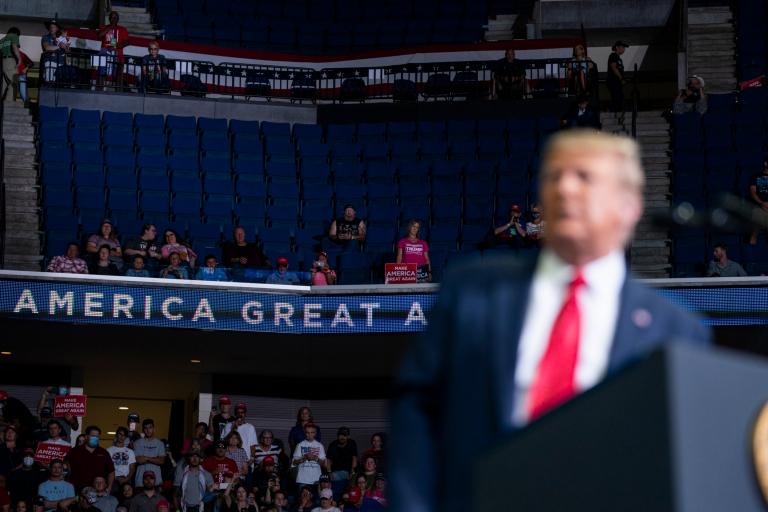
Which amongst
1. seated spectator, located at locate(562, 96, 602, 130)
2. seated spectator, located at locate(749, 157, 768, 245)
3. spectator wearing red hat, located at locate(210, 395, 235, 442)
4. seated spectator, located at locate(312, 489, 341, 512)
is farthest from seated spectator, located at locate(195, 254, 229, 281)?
seated spectator, located at locate(749, 157, 768, 245)

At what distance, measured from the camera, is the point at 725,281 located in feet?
48.3

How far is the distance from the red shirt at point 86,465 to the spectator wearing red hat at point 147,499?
0.59 meters

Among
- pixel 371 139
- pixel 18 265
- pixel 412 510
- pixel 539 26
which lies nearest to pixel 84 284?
pixel 18 265

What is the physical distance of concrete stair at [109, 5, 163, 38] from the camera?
78.6 ft

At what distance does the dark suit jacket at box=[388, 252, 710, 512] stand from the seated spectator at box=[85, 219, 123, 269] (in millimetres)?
13411

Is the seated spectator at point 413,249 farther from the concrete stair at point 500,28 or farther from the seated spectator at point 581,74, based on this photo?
the concrete stair at point 500,28

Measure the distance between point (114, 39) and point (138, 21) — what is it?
290cm

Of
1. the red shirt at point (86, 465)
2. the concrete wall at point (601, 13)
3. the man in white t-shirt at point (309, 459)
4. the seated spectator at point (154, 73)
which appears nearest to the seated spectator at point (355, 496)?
the man in white t-shirt at point (309, 459)

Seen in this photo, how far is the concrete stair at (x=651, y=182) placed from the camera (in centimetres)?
1670

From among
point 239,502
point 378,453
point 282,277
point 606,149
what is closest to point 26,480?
point 239,502

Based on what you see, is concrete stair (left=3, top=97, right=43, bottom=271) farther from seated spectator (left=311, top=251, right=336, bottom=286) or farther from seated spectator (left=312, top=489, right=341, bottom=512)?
seated spectator (left=312, top=489, right=341, bottom=512)

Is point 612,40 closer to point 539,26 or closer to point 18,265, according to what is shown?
point 539,26

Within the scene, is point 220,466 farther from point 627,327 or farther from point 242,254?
point 627,327

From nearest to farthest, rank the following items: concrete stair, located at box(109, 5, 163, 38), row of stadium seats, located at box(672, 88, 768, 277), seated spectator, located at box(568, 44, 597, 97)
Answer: row of stadium seats, located at box(672, 88, 768, 277), seated spectator, located at box(568, 44, 597, 97), concrete stair, located at box(109, 5, 163, 38)
